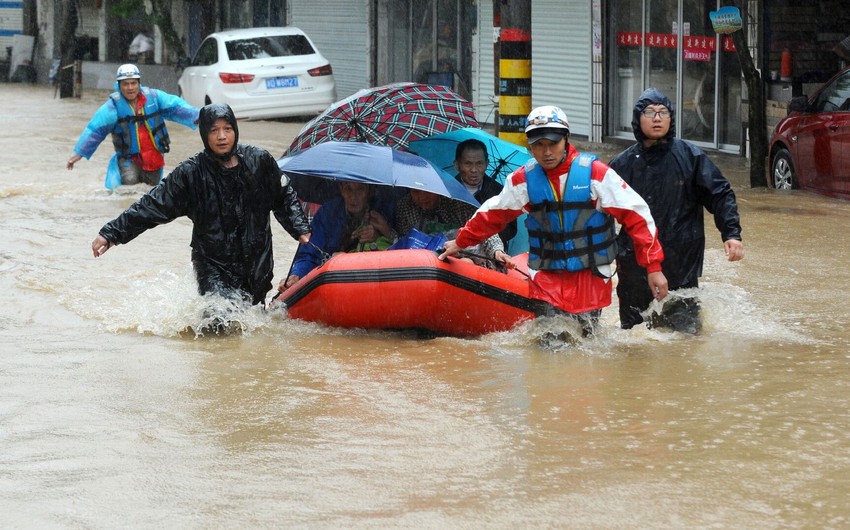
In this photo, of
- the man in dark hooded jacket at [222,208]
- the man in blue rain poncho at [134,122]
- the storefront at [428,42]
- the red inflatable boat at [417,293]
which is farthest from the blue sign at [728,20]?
the storefront at [428,42]

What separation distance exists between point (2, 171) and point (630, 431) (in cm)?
1339

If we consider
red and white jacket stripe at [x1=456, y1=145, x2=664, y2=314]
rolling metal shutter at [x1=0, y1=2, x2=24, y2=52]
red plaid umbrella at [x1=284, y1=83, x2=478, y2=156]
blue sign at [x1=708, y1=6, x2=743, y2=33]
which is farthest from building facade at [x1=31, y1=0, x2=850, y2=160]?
rolling metal shutter at [x1=0, y1=2, x2=24, y2=52]

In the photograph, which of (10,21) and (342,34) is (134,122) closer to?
(342,34)

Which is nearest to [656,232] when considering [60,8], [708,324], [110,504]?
[708,324]

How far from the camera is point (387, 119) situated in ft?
29.6

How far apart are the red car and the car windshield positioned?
35.4ft

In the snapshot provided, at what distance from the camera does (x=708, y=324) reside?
7812 millimetres

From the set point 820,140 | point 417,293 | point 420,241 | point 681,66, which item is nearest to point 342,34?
point 681,66

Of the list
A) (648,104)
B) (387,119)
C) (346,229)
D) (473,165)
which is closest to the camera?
(648,104)

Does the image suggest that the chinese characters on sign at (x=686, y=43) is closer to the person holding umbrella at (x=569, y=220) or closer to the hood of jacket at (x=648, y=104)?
the hood of jacket at (x=648, y=104)

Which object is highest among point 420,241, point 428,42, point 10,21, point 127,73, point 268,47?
point 10,21

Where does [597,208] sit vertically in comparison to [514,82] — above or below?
below

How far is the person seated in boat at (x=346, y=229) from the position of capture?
8.35 meters

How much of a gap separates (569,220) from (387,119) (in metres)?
2.40
